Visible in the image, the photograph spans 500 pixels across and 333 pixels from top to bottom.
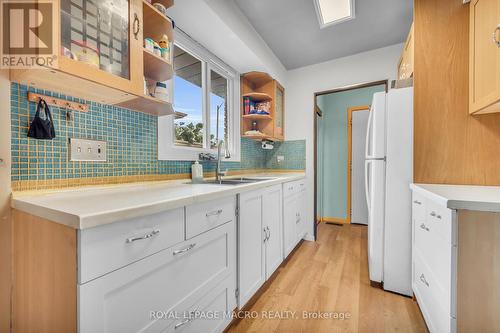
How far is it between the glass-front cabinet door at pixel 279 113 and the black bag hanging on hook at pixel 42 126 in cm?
222

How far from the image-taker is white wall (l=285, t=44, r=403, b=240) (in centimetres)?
255

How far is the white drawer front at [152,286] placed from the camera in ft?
2.13

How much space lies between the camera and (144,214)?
30.3 inches

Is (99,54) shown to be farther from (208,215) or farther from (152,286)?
(152,286)

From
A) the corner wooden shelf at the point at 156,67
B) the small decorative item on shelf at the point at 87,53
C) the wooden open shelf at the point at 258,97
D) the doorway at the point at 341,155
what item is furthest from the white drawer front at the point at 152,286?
the doorway at the point at 341,155

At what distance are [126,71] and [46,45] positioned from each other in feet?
0.96

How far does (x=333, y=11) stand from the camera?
1910 millimetres

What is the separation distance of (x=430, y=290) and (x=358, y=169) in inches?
106

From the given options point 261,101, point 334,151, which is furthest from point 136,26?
point 334,151

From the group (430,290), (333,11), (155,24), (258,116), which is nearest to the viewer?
(430,290)

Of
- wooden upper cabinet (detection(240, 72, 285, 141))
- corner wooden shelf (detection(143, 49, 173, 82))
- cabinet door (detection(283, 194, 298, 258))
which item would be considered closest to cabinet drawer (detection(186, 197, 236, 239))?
corner wooden shelf (detection(143, 49, 173, 82))

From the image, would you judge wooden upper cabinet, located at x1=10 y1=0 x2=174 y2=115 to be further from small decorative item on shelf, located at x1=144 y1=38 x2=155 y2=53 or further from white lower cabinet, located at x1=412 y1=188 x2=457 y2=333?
white lower cabinet, located at x1=412 y1=188 x2=457 y2=333

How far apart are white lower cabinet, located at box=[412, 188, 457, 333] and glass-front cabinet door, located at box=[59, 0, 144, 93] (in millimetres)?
1601

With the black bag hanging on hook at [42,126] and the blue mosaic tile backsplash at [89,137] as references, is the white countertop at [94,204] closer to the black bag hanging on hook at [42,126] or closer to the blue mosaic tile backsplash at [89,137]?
the blue mosaic tile backsplash at [89,137]
